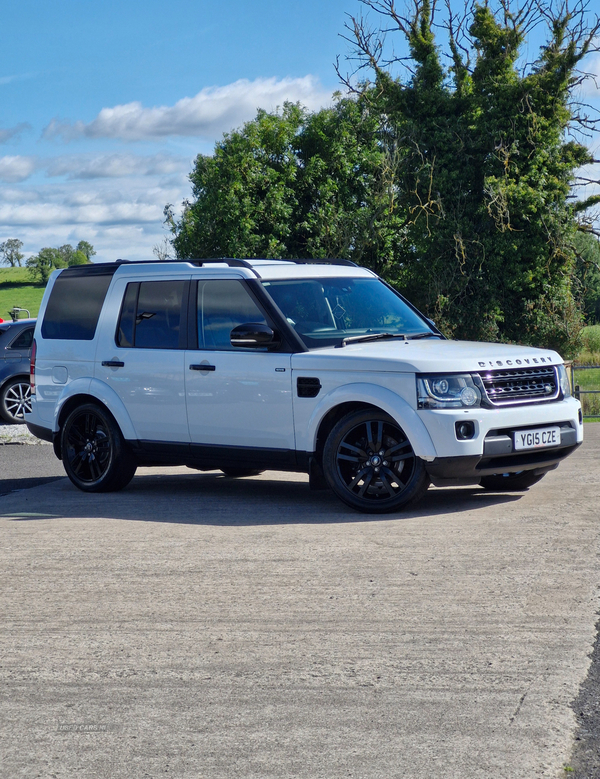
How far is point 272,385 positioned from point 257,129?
42937 millimetres

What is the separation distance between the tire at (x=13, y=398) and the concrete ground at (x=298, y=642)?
378 inches

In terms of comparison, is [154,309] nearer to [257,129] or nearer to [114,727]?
[114,727]

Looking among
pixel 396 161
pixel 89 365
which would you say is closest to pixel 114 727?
pixel 89 365

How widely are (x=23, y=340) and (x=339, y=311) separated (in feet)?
33.3

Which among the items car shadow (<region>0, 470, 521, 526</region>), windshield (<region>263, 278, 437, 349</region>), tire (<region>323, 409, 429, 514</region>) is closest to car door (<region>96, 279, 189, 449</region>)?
car shadow (<region>0, 470, 521, 526</region>)

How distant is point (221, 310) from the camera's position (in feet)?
28.9

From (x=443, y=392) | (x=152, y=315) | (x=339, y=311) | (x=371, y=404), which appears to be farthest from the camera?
(x=152, y=315)

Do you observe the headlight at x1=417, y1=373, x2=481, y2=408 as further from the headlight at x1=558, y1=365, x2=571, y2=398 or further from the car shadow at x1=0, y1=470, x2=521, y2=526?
the headlight at x1=558, y1=365, x2=571, y2=398

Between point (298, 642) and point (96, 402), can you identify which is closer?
point (298, 642)

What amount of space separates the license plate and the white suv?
2 cm

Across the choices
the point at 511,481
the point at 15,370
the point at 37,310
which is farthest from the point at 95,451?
A: the point at 37,310

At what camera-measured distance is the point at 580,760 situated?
3.40 meters

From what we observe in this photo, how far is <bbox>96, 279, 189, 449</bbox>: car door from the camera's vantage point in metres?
8.94

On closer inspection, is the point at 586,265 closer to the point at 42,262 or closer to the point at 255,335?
the point at 255,335
